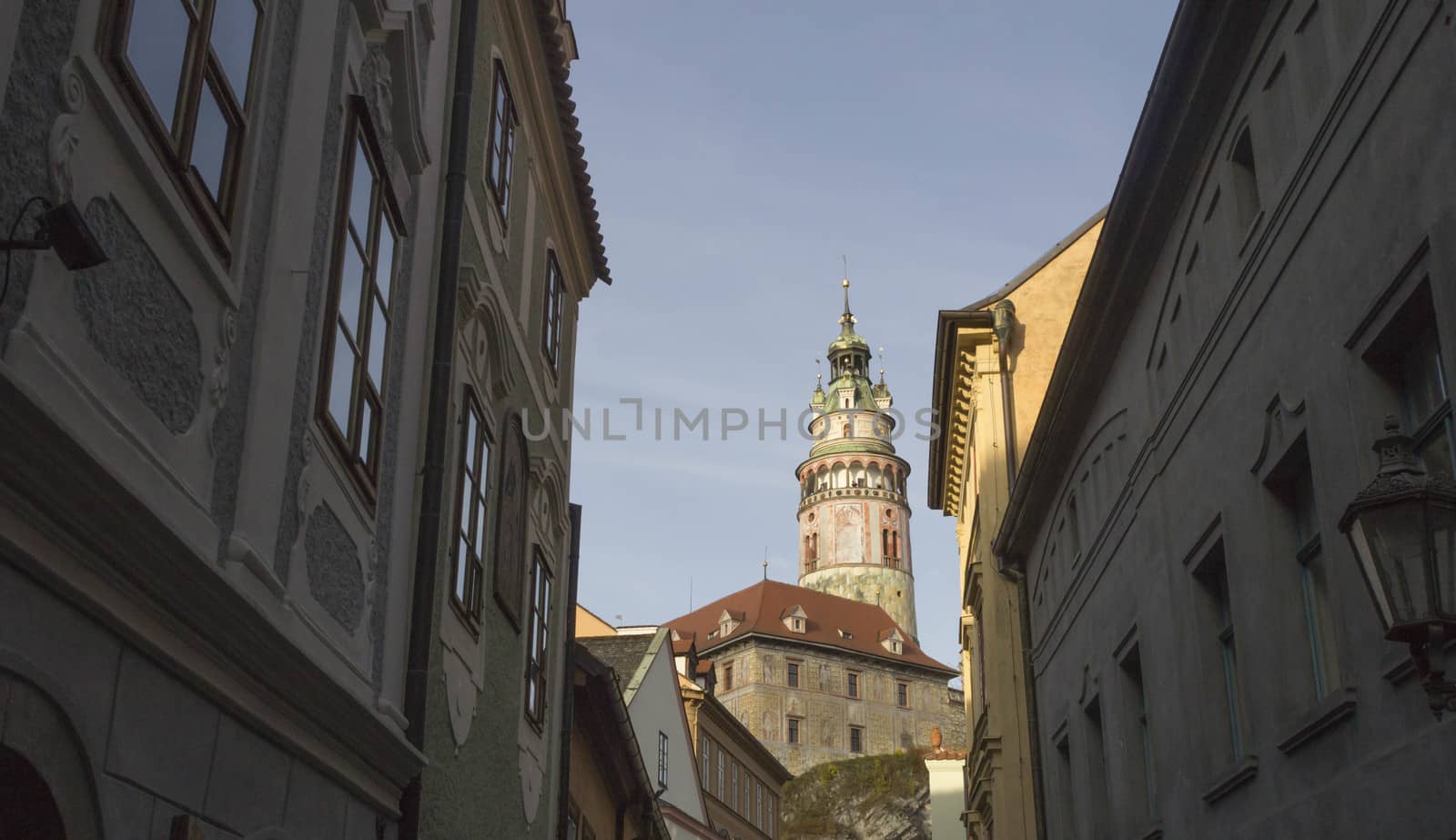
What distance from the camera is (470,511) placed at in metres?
11.6

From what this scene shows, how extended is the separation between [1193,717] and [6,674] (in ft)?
31.0

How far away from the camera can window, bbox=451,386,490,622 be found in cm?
A: 1118

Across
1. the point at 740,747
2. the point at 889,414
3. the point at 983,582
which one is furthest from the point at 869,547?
the point at 983,582

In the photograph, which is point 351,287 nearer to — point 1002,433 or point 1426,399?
point 1426,399

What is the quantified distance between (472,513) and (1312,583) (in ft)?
20.5

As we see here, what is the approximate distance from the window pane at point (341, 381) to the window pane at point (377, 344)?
0.49 metres

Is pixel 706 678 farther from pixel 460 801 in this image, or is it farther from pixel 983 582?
pixel 460 801

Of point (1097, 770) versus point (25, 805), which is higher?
point (1097, 770)

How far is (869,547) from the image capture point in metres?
114

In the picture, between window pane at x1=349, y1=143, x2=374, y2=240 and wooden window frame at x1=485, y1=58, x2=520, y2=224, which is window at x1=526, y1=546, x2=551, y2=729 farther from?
window pane at x1=349, y1=143, x2=374, y2=240

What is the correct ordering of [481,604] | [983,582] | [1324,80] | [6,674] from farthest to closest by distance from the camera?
[983,582], [481,604], [1324,80], [6,674]

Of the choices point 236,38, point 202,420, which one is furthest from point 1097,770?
point 236,38

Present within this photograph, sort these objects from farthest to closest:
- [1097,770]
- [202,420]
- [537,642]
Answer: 1. [1097,770]
2. [537,642]
3. [202,420]

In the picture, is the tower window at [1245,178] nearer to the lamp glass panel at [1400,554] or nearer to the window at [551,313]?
the lamp glass panel at [1400,554]
